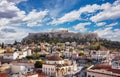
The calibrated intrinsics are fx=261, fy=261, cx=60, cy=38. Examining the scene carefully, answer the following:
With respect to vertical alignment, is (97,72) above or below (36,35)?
below

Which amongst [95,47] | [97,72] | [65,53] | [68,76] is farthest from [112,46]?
[97,72]

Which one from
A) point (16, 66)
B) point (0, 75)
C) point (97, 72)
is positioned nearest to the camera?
point (97, 72)

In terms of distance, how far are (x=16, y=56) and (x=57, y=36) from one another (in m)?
42.4

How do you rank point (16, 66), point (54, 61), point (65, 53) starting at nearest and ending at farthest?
point (16, 66), point (54, 61), point (65, 53)

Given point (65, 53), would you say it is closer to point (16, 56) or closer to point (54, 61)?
point (16, 56)

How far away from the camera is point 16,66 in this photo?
31.2m

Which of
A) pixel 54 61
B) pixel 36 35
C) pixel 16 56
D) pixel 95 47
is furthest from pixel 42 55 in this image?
pixel 36 35

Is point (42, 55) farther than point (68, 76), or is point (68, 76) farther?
point (42, 55)

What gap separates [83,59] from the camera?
46.2 meters

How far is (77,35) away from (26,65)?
58566 mm

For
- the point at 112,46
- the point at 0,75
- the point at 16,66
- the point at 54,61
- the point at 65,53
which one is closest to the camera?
the point at 0,75

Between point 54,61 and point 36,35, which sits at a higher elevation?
point 36,35

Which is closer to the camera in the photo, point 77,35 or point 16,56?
point 16,56

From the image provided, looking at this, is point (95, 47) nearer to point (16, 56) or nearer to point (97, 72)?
point (16, 56)
